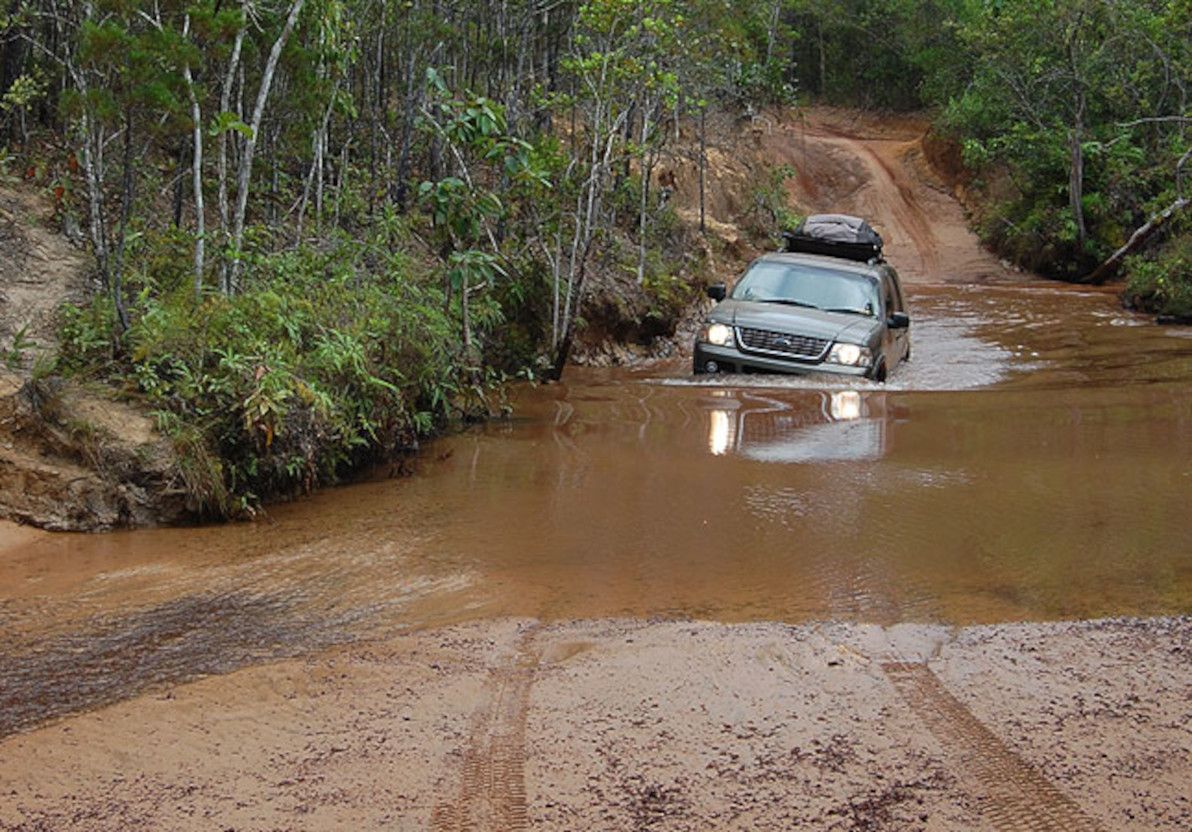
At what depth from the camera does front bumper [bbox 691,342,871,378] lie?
11289mm

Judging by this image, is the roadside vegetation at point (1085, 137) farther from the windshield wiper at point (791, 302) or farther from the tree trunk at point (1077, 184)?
the windshield wiper at point (791, 302)

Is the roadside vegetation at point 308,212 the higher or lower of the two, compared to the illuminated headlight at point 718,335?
higher

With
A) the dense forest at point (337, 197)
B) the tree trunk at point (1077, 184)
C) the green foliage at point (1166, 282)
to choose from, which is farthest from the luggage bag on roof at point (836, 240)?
the tree trunk at point (1077, 184)

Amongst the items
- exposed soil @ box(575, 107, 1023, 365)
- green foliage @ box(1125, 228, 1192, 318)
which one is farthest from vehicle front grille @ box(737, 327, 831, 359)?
green foliage @ box(1125, 228, 1192, 318)

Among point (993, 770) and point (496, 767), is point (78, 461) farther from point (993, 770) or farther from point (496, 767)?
point (993, 770)

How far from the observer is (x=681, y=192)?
25.3 metres

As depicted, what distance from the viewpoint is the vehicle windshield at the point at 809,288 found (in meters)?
12.1

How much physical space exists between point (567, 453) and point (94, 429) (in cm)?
313

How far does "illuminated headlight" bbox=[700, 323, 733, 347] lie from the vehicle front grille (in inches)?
3.9

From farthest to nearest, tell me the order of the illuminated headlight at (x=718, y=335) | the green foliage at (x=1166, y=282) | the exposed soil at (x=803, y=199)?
the green foliage at (x=1166, y=282), the exposed soil at (x=803, y=199), the illuminated headlight at (x=718, y=335)

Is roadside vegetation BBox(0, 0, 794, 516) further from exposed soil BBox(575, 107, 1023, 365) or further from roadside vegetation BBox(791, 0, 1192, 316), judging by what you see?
roadside vegetation BBox(791, 0, 1192, 316)

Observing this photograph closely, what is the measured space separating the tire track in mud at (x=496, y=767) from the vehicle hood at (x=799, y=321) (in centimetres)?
755

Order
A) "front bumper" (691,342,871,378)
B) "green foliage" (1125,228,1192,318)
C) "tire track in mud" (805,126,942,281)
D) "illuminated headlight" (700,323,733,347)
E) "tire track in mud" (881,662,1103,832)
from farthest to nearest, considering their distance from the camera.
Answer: "tire track in mud" (805,126,942,281)
"green foliage" (1125,228,1192,318)
"illuminated headlight" (700,323,733,347)
"front bumper" (691,342,871,378)
"tire track in mud" (881,662,1103,832)

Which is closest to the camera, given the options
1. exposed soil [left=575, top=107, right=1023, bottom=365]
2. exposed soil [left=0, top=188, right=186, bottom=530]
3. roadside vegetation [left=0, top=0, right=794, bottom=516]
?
exposed soil [left=0, top=188, right=186, bottom=530]
